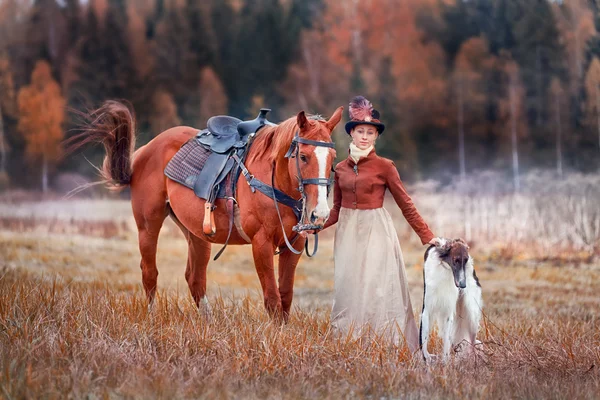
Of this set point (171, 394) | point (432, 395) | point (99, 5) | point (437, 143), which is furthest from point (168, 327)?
point (99, 5)

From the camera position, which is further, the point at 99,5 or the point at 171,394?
the point at 99,5

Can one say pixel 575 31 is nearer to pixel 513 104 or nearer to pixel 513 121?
pixel 513 104

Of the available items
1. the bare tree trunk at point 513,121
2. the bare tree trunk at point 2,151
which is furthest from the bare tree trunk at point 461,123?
the bare tree trunk at point 2,151

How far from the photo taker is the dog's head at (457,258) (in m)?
4.61

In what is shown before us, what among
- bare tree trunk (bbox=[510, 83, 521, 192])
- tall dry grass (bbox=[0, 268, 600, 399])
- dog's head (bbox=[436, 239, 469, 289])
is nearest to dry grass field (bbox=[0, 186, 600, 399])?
tall dry grass (bbox=[0, 268, 600, 399])

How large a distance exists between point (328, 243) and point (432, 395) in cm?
712

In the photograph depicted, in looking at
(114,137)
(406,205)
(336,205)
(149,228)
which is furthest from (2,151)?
(406,205)

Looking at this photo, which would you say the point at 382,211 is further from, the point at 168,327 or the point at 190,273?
the point at 190,273

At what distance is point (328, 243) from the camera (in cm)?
1145

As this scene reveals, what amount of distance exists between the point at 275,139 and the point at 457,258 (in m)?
1.74

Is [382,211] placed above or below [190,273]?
above

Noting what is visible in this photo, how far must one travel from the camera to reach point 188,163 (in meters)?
6.47

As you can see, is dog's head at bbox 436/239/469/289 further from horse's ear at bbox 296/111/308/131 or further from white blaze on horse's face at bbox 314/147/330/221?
horse's ear at bbox 296/111/308/131

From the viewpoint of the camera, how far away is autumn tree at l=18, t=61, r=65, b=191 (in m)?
14.3
